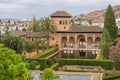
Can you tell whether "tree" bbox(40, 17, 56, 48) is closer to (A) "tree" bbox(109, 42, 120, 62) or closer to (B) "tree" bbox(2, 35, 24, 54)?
(B) "tree" bbox(2, 35, 24, 54)

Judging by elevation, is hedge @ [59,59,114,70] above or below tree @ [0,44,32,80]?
below

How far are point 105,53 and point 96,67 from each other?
550 centimetres

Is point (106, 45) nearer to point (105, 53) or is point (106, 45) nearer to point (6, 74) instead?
point (105, 53)

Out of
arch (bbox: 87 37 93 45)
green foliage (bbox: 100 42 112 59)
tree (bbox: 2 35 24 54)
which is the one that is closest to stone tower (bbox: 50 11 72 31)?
arch (bbox: 87 37 93 45)

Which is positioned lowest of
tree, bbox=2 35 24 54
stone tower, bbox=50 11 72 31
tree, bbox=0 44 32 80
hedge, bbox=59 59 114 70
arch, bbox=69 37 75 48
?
hedge, bbox=59 59 114 70

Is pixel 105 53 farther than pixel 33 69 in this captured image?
Yes

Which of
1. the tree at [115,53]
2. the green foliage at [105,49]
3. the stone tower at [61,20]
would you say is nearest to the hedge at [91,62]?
the tree at [115,53]

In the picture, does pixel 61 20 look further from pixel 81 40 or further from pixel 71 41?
pixel 81 40

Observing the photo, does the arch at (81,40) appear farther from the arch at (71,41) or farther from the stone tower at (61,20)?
the stone tower at (61,20)

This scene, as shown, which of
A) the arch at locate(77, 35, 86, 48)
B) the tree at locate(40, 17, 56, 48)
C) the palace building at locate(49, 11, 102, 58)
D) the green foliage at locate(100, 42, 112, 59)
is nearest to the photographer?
the green foliage at locate(100, 42, 112, 59)

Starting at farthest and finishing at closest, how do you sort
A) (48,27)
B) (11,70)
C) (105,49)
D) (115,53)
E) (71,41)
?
(71,41) < (48,27) < (105,49) < (115,53) < (11,70)

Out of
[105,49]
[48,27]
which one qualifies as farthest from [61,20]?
[105,49]

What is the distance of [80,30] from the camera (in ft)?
214

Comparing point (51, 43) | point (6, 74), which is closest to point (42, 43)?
point (51, 43)
